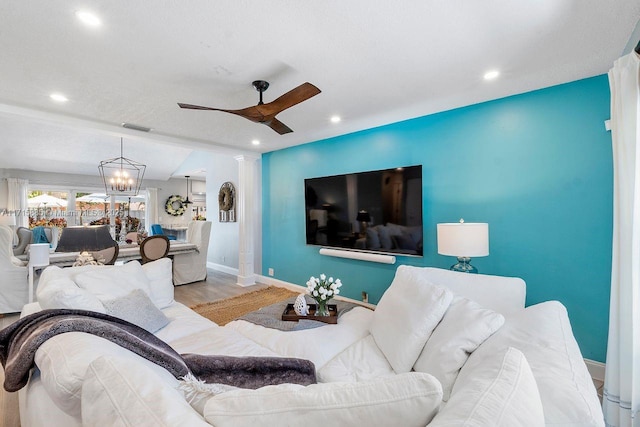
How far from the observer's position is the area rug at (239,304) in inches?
139

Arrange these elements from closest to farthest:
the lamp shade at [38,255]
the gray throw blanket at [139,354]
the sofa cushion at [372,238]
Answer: the gray throw blanket at [139,354], the lamp shade at [38,255], the sofa cushion at [372,238]

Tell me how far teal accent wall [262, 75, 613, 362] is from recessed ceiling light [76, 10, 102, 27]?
289 centimetres

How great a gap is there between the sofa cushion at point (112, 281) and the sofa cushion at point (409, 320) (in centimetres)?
184

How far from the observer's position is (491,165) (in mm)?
2846

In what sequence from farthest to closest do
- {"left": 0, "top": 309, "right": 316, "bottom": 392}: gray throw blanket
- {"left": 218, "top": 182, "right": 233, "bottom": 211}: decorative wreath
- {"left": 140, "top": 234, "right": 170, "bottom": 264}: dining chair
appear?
{"left": 218, "top": 182, "right": 233, "bottom": 211}: decorative wreath
{"left": 140, "top": 234, "right": 170, "bottom": 264}: dining chair
{"left": 0, "top": 309, "right": 316, "bottom": 392}: gray throw blanket

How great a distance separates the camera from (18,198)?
6.58m

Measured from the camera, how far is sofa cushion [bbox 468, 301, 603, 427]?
2.34ft

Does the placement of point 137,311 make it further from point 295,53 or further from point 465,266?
point 465,266

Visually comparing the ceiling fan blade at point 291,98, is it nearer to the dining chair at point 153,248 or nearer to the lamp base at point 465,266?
the lamp base at point 465,266

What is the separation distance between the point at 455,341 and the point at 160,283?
7.67 feet

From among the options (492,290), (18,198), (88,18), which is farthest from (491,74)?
(18,198)

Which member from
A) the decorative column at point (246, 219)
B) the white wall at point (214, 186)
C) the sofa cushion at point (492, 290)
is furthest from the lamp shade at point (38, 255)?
A: the sofa cushion at point (492, 290)

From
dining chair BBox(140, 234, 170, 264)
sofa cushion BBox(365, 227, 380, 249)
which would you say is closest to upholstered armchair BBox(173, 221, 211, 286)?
dining chair BBox(140, 234, 170, 264)

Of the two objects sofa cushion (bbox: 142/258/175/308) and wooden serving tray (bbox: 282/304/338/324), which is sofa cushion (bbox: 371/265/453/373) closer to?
wooden serving tray (bbox: 282/304/338/324)
